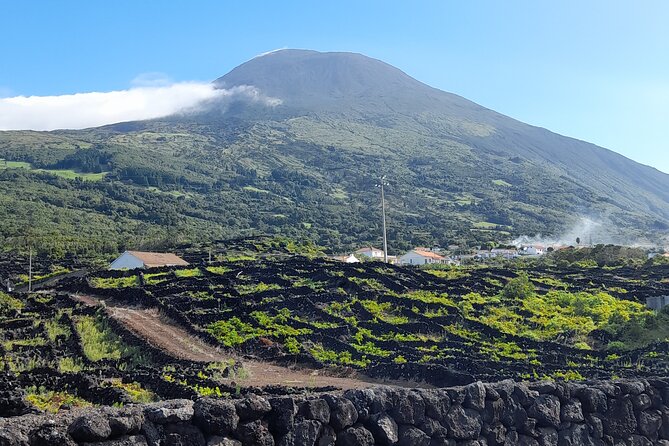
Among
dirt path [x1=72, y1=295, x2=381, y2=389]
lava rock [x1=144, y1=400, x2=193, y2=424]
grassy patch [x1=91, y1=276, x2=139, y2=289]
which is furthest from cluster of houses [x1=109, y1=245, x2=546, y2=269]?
lava rock [x1=144, y1=400, x2=193, y2=424]

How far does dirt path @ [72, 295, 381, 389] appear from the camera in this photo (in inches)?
714

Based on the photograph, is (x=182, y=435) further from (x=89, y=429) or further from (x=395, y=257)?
(x=395, y=257)

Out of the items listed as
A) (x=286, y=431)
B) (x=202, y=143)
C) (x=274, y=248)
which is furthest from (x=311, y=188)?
(x=286, y=431)

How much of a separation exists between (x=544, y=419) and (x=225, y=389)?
→ 944 cm

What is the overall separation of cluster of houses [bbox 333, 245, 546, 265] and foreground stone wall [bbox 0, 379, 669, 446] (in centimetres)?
5736

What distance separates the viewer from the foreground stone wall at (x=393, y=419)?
4738mm

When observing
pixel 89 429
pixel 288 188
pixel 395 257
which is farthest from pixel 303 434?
pixel 288 188

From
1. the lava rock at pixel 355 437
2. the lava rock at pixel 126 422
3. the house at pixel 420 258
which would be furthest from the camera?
the house at pixel 420 258

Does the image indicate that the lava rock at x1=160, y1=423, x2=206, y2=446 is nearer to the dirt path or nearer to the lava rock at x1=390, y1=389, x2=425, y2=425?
the lava rock at x1=390, y1=389, x2=425, y2=425

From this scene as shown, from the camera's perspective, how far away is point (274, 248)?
61156mm

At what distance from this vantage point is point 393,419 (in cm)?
603

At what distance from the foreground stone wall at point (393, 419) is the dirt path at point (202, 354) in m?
10.3

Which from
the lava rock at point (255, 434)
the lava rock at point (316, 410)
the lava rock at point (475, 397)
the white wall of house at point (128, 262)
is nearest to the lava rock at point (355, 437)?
the lava rock at point (316, 410)

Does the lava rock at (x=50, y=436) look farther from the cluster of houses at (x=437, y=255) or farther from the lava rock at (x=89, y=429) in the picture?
the cluster of houses at (x=437, y=255)
